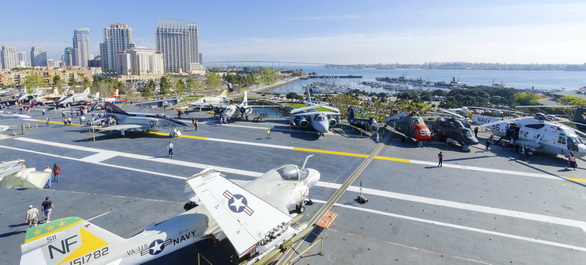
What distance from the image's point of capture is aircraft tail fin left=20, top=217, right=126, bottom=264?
27.4ft

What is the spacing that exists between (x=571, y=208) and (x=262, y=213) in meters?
18.4

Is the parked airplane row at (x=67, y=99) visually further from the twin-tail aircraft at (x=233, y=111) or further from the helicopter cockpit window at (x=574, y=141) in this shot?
the helicopter cockpit window at (x=574, y=141)

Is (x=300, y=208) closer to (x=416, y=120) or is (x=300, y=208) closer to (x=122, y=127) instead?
(x=416, y=120)

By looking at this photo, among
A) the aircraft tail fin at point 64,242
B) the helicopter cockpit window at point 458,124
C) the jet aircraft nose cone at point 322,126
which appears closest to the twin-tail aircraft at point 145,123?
the jet aircraft nose cone at point 322,126

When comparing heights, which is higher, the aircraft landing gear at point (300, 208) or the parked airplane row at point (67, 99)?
the parked airplane row at point (67, 99)

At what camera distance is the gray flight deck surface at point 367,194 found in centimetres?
1262

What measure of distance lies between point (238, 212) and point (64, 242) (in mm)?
5361

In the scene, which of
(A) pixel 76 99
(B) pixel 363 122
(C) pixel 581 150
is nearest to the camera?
(C) pixel 581 150

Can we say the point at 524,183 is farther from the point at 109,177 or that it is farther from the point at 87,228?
the point at 109,177

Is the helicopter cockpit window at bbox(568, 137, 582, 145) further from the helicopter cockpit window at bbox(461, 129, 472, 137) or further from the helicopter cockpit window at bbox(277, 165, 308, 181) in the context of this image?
the helicopter cockpit window at bbox(277, 165, 308, 181)

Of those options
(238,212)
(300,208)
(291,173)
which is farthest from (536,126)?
(238,212)

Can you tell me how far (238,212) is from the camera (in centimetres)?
1030

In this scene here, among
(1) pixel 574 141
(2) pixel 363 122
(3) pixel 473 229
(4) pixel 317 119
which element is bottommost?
(3) pixel 473 229

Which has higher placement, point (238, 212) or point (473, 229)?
point (238, 212)
